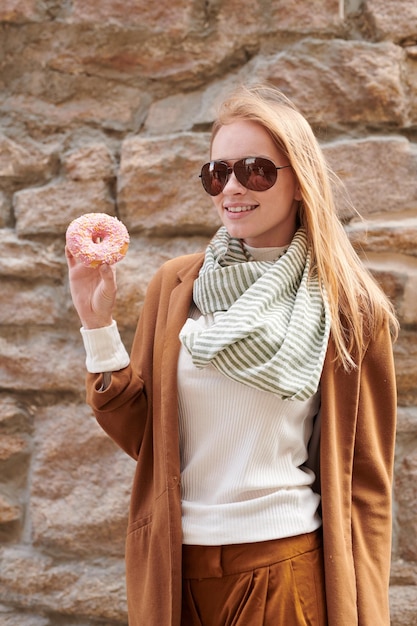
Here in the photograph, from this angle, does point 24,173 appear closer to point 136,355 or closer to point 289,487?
point 136,355

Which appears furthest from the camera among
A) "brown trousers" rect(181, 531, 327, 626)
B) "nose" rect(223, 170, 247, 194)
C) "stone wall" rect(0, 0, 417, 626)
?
"stone wall" rect(0, 0, 417, 626)

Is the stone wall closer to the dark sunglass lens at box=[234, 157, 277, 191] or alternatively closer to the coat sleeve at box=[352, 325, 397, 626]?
the coat sleeve at box=[352, 325, 397, 626]

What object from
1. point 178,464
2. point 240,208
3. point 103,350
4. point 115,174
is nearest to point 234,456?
point 178,464

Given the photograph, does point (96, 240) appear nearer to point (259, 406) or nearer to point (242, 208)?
point (242, 208)

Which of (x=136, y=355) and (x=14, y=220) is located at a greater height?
(x=14, y=220)

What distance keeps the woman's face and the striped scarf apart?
8cm

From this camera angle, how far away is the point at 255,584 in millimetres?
1433

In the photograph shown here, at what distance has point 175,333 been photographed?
1.59 meters

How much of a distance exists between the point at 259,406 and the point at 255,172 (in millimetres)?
486

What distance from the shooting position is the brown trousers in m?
1.43

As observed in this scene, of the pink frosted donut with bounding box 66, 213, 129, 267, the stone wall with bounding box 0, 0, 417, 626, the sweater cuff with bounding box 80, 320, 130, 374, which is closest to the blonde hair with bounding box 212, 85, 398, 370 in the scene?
the pink frosted donut with bounding box 66, 213, 129, 267

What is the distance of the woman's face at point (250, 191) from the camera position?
1562mm

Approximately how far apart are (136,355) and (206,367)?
0.27m

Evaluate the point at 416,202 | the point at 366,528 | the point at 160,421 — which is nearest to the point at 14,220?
the point at 160,421
